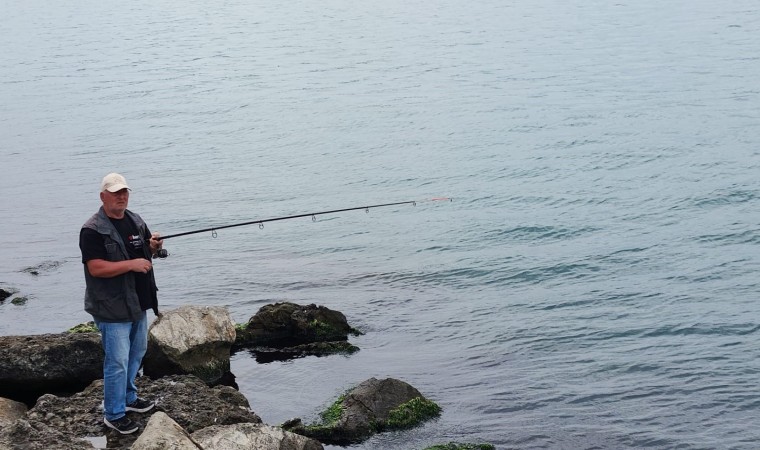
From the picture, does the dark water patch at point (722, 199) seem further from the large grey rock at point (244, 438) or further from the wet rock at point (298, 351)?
the large grey rock at point (244, 438)

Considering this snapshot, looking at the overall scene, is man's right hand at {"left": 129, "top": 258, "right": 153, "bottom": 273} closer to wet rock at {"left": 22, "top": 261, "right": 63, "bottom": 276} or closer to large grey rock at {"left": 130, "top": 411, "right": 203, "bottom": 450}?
large grey rock at {"left": 130, "top": 411, "right": 203, "bottom": 450}

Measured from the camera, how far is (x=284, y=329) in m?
13.5

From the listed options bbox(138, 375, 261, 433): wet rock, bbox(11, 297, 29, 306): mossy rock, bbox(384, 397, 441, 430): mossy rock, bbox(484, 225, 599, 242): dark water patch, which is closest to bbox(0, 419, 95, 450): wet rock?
bbox(138, 375, 261, 433): wet rock

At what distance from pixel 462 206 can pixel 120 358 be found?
624 inches

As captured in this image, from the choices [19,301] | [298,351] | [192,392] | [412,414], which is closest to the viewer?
[192,392]

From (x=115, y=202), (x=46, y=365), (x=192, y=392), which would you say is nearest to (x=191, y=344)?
(x=46, y=365)

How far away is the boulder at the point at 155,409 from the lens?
8.70 metres

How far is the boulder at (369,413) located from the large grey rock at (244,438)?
4.92 ft

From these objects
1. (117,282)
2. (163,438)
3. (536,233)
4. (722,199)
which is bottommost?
(722,199)

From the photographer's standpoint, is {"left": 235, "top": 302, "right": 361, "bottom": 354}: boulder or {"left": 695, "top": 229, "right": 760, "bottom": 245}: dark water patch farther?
{"left": 695, "top": 229, "right": 760, "bottom": 245}: dark water patch

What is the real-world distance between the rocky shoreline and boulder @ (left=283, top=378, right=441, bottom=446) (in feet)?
0.04

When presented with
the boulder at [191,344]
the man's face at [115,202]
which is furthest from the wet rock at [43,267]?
the man's face at [115,202]

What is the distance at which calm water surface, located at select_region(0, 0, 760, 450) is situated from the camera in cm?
1252

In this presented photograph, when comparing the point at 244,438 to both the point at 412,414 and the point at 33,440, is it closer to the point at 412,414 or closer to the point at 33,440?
the point at 33,440
